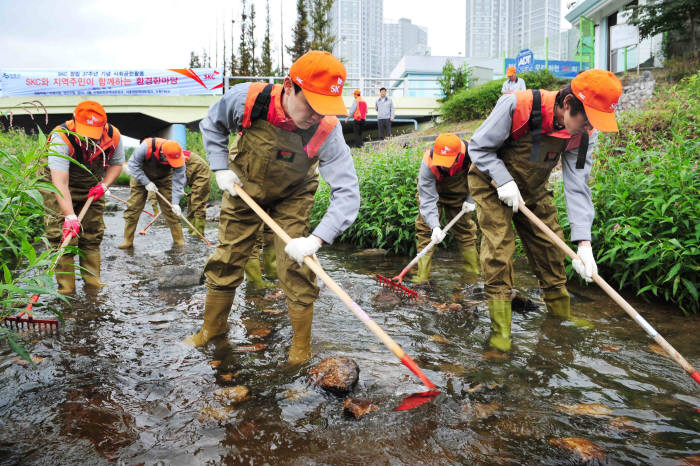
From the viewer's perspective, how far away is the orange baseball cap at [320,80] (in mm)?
2330

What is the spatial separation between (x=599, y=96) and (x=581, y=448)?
1.95m

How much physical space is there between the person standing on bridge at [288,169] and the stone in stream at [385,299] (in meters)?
1.56

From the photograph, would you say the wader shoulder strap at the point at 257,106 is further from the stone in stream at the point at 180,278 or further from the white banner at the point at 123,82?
the white banner at the point at 123,82

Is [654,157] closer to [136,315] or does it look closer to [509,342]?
[509,342]

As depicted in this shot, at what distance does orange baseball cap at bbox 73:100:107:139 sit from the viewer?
13.4ft

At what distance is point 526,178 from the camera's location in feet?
10.6

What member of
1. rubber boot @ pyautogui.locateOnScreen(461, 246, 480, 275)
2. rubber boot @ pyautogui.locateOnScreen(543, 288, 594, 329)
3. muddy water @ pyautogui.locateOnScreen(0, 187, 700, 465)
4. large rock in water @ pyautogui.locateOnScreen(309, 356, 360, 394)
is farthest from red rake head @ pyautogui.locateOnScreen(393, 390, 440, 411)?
rubber boot @ pyautogui.locateOnScreen(461, 246, 480, 275)

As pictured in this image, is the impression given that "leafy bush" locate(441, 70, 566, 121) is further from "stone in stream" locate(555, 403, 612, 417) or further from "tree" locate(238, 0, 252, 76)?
"tree" locate(238, 0, 252, 76)

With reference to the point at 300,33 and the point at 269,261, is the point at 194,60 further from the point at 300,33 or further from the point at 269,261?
the point at 269,261

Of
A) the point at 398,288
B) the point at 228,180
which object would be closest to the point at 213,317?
the point at 228,180

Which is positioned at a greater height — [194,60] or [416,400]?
[194,60]

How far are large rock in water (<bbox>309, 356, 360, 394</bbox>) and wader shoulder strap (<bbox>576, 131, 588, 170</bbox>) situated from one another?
2.20m

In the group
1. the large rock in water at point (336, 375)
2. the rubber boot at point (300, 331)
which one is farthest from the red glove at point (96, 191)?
the large rock in water at point (336, 375)

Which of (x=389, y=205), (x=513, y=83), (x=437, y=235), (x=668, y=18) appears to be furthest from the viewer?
(x=668, y=18)
